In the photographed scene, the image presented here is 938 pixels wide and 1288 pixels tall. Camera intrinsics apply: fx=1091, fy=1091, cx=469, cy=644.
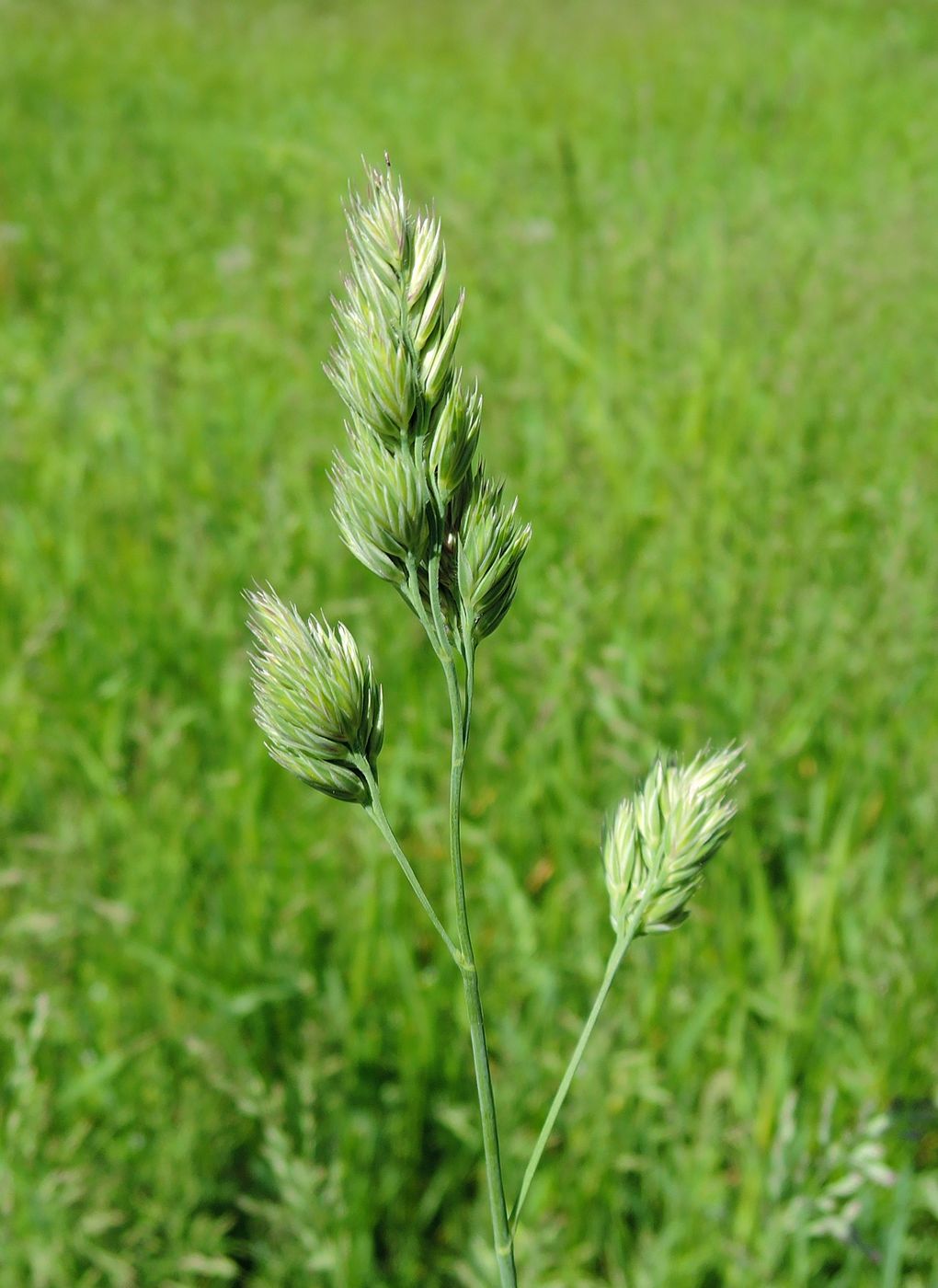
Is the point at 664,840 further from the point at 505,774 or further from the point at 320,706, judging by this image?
the point at 505,774

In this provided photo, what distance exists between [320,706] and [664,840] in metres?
0.26

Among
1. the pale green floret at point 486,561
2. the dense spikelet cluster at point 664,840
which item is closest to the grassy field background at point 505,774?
the dense spikelet cluster at point 664,840

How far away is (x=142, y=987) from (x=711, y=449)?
2.07 meters

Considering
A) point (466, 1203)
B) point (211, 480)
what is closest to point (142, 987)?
point (466, 1203)

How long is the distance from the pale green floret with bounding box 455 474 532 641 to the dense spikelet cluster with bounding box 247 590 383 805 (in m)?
0.08

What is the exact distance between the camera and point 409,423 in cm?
66

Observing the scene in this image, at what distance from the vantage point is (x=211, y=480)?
9.80 ft

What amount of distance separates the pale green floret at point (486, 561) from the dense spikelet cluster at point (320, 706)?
81 millimetres

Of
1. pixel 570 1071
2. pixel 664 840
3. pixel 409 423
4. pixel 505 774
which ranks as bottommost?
pixel 570 1071

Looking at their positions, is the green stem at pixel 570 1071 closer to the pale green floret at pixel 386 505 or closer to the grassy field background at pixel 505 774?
the pale green floret at pixel 386 505

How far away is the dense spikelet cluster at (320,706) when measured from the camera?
694 millimetres

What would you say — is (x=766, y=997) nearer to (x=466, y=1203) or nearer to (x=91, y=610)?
(x=466, y=1203)

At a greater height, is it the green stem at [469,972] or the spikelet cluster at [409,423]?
the spikelet cluster at [409,423]

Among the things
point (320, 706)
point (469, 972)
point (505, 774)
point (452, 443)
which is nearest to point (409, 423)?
point (452, 443)
